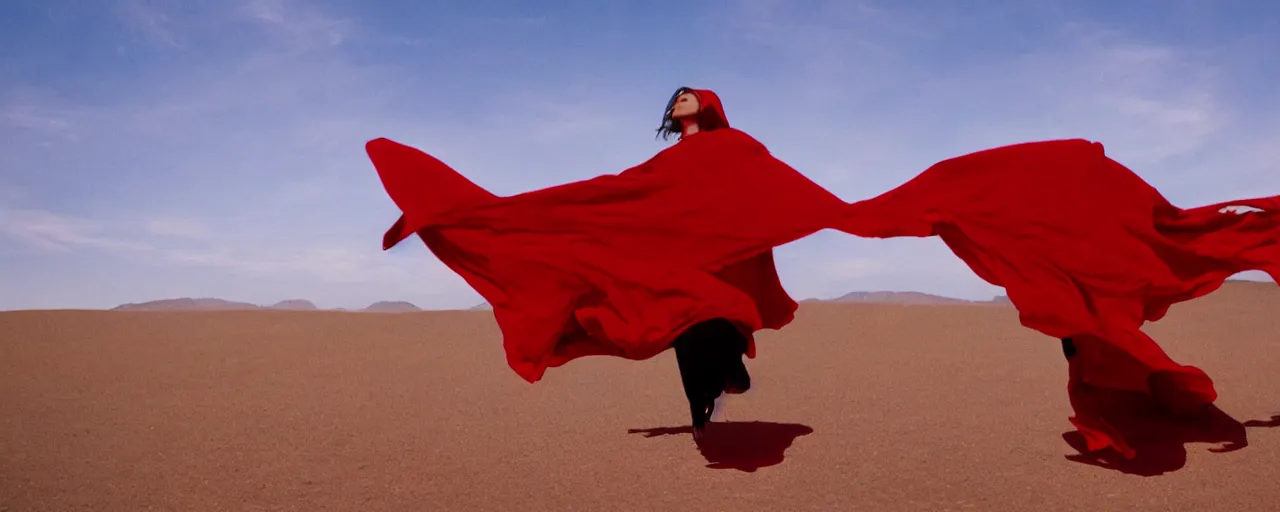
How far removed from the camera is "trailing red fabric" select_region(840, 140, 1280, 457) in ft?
17.1

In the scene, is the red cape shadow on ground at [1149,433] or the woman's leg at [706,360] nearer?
the red cape shadow on ground at [1149,433]

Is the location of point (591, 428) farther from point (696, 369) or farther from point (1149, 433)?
point (1149, 433)

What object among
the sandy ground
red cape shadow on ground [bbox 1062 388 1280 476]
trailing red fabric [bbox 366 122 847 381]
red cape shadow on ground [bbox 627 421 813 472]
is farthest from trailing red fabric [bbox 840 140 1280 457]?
red cape shadow on ground [bbox 627 421 813 472]

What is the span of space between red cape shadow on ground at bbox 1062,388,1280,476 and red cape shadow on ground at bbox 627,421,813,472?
5.89ft

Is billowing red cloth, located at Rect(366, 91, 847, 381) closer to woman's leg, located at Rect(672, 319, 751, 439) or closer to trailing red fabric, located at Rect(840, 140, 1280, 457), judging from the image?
woman's leg, located at Rect(672, 319, 751, 439)

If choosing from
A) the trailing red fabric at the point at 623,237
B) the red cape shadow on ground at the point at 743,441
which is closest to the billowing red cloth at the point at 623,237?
the trailing red fabric at the point at 623,237

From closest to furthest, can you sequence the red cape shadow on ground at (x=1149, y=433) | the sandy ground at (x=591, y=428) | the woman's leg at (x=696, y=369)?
1. the sandy ground at (x=591, y=428)
2. the red cape shadow on ground at (x=1149, y=433)
3. the woman's leg at (x=696, y=369)

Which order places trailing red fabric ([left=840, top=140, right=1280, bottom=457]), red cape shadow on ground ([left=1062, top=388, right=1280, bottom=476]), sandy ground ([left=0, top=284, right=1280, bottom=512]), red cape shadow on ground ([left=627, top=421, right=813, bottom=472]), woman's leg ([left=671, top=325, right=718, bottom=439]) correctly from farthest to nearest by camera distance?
red cape shadow on ground ([left=627, top=421, right=813, bottom=472]) < woman's leg ([left=671, top=325, right=718, bottom=439]) < red cape shadow on ground ([left=1062, top=388, right=1280, bottom=476]) < sandy ground ([left=0, top=284, right=1280, bottom=512]) < trailing red fabric ([left=840, top=140, right=1280, bottom=457])

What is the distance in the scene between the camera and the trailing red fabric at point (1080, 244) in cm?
520

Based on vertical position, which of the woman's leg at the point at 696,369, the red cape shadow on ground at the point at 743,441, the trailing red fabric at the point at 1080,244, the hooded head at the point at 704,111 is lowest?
the red cape shadow on ground at the point at 743,441

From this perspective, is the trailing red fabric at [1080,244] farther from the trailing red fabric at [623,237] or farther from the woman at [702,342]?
the woman at [702,342]

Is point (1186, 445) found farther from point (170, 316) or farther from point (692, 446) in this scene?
point (170, 316)

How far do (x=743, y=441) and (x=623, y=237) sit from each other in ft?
6.24

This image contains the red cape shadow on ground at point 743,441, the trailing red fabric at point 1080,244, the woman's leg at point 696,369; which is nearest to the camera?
the trailing red fabric at point 1080,244
